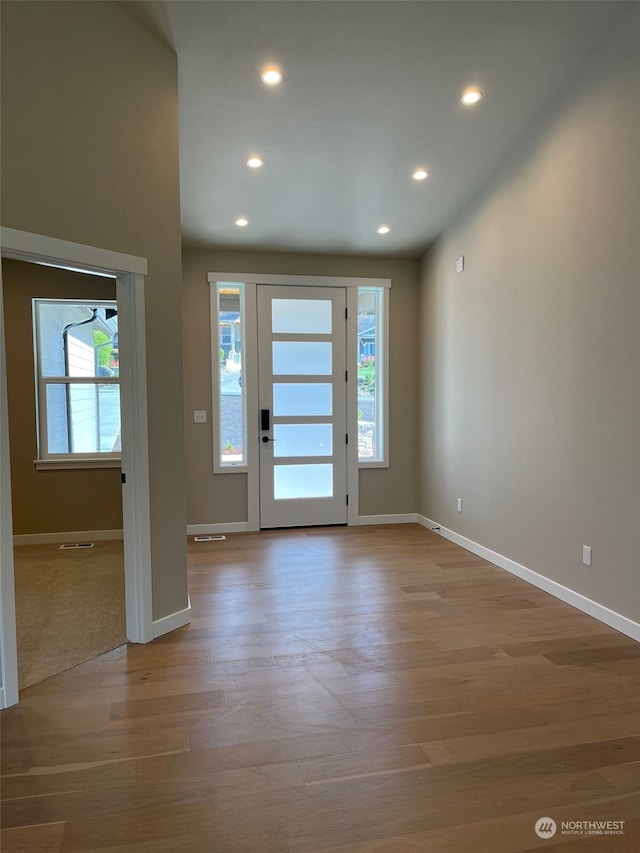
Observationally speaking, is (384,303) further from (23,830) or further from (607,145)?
(23,830)

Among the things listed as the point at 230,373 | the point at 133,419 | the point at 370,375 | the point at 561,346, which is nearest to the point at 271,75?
the point at 133,419

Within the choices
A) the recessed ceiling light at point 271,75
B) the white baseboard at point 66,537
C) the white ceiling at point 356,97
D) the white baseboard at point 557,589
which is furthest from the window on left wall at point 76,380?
the white baseboard at point 557,589

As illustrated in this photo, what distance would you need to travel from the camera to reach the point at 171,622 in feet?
10.0

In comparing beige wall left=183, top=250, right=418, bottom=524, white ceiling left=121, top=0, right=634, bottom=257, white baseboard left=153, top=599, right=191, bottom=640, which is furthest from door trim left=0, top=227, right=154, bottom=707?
beige wall left=183, top=250, right=418, bottom=524

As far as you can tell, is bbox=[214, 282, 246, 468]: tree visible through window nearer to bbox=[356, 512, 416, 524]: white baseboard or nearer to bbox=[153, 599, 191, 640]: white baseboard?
bbox=[356, 512, 416, 524]: white baseboard

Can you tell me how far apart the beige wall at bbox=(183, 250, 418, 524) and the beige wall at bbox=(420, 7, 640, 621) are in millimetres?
818

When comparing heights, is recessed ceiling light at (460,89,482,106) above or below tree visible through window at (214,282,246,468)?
above

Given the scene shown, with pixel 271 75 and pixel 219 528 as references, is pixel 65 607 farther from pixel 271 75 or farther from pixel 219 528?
pixel 271 75

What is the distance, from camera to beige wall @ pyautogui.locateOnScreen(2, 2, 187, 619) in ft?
7.53

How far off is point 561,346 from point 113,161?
9.40 ft

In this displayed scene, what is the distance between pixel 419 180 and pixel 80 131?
2.67 meters

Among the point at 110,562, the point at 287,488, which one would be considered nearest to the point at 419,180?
the point at 287,488

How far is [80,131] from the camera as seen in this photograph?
8.24ft

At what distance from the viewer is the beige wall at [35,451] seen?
5.01 metres
